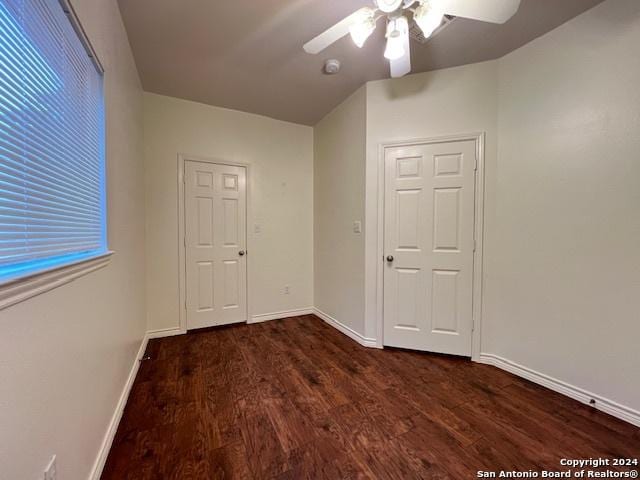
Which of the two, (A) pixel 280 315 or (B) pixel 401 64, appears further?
(A) pixel 280 315

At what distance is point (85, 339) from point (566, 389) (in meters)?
2.81

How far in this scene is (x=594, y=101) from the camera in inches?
63.2

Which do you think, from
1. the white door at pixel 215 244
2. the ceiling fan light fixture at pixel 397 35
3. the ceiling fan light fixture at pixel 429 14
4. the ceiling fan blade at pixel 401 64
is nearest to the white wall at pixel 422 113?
the ceiling fan blade at pixel 401 64

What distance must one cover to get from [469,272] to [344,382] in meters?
1.38

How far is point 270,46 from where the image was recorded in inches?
75.5

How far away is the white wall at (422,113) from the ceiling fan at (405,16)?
28.0 inches

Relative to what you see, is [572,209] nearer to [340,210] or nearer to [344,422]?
[340,210]

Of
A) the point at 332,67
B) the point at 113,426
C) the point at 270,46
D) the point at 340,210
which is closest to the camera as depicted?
the point at 113,426

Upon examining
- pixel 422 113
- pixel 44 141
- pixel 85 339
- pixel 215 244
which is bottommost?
pixel 85 339

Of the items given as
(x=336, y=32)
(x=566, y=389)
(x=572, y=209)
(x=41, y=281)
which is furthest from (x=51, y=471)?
(x=572, y=209)

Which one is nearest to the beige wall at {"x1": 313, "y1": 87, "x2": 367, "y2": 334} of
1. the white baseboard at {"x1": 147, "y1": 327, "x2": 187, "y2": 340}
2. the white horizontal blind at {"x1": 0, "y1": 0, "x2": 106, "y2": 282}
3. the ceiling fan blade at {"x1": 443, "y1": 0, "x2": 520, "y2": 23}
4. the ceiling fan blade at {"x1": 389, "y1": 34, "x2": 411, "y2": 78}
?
the ceiling fan blade at {"x1": 389, "y1": 34, "x2": 411, "y2": 78}

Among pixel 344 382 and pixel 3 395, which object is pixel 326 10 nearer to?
pixel 3 395

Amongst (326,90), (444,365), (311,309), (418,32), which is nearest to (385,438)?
(444,365)

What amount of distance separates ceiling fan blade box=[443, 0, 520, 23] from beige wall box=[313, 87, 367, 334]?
4.00ft
